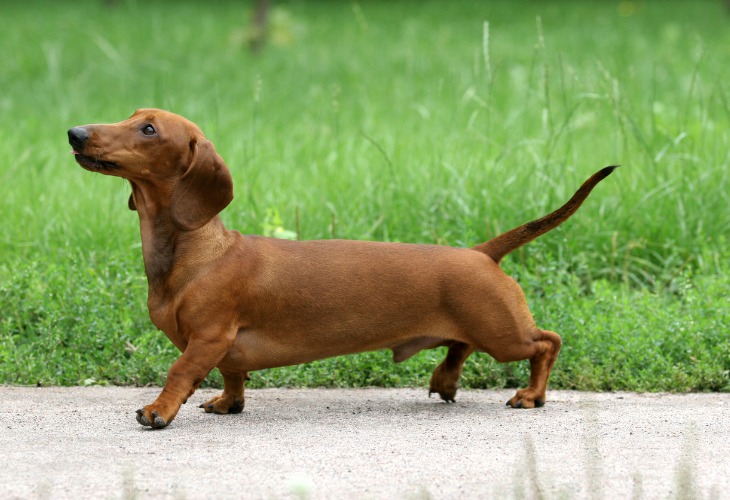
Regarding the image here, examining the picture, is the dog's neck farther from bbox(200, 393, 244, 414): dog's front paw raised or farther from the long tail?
the long tail

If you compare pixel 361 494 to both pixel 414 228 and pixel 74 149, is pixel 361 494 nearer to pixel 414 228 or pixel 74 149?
pixel 74 149

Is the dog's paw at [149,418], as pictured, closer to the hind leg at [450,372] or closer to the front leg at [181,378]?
the front leg at [181,378]

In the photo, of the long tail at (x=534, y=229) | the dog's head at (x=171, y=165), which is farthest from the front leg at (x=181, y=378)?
the long tail at (x=534, y=229)

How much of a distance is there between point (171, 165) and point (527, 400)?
1582 mm

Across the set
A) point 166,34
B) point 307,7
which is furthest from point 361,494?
point 307,7

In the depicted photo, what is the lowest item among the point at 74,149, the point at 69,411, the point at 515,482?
the point at 69,411

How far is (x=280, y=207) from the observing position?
19.7 ft

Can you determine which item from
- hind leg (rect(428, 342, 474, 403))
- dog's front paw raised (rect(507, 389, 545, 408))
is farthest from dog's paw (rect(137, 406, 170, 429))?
dog's front paw raised (rect(507, 389, 545, 408))

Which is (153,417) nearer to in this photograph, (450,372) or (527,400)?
(450,372)

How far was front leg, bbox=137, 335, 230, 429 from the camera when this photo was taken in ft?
11.8

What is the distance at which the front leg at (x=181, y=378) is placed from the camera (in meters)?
3.59

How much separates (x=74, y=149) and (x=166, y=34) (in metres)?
11.9

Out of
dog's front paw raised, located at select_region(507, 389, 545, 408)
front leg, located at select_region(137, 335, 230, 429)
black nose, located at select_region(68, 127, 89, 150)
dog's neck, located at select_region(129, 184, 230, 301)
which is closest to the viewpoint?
black nose, located at select_region(68, 127, 89, 150)

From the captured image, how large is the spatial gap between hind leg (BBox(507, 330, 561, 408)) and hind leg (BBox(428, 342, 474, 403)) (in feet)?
0.76
